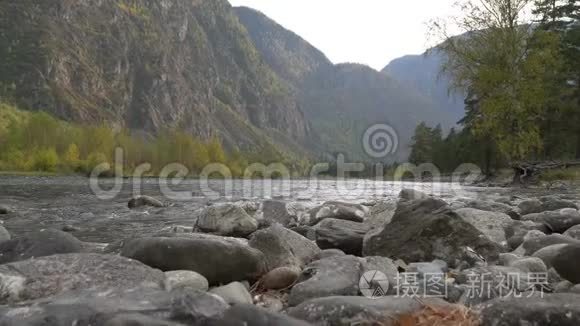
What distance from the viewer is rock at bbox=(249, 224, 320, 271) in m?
5.10

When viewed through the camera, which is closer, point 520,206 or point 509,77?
point 520,206

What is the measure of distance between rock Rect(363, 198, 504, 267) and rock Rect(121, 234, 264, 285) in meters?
1.61

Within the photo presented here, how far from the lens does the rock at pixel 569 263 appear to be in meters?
4.23

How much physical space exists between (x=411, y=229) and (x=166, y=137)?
10682 cm

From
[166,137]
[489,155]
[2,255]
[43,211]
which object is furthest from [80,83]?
[2,255]

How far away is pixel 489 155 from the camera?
4800 cm

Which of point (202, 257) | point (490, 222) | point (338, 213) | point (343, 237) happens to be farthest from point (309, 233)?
point (202, 257)

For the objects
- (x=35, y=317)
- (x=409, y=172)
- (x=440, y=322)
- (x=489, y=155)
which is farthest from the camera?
(x=409, y=172)

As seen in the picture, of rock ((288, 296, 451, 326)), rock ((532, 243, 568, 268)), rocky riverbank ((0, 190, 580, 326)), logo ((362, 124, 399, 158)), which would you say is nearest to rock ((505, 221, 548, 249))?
rocky riverbank ((0, 190, 580, 326))

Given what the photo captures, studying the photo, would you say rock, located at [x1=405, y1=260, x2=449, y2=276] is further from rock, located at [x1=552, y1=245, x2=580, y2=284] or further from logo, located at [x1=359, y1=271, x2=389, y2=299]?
rock, located at [x1=552, y1=245, x2=580, y2=284]

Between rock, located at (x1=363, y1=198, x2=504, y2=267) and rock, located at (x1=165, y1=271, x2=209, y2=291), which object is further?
rock, located at (x1=363, y1=198, x2=504, y2=267)

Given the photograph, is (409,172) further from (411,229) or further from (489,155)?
(411,229)

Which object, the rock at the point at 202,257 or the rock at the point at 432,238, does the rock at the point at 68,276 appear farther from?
the rock at the point at 432,238

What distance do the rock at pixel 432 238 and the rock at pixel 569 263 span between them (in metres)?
0.84
